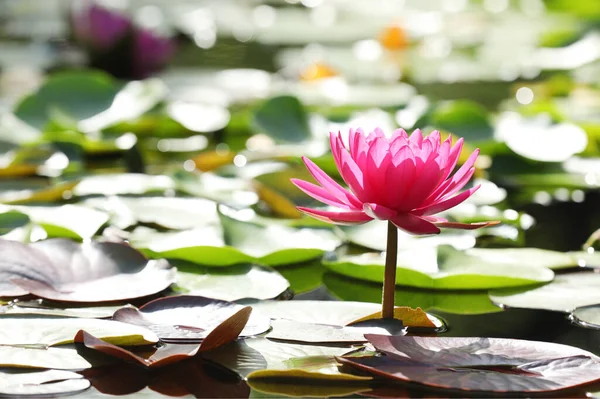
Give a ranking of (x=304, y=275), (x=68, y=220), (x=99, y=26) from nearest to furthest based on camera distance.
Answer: (x=304, y=275), (x=68, y=220), (x=99, y=26)

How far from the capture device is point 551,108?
2.29 meters

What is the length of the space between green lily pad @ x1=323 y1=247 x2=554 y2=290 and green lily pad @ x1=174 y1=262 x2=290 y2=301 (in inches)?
5.0

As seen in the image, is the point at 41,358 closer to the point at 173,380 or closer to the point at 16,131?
the point at 173,380

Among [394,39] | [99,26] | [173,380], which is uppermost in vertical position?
[394,39]

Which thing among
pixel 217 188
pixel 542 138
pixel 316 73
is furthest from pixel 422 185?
pixel 316 73

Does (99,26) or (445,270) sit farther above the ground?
(99,26)

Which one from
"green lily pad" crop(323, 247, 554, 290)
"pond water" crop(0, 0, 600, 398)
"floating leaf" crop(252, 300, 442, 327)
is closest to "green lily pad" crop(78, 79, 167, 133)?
"pond water" crop(0, 0, 600, 398)

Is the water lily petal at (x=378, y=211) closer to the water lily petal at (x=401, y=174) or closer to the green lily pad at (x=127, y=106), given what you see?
the water lily petal at (x=401, y=174)

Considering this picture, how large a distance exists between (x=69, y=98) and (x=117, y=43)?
70 centimetres

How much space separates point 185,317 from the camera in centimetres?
109

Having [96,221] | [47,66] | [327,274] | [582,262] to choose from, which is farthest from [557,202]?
[47,66]

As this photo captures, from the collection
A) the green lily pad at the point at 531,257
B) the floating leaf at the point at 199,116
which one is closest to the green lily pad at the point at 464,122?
the floating leaf at the point at 199,116

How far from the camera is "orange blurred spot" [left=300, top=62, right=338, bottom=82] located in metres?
3.13

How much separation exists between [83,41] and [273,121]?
1.10 metres
